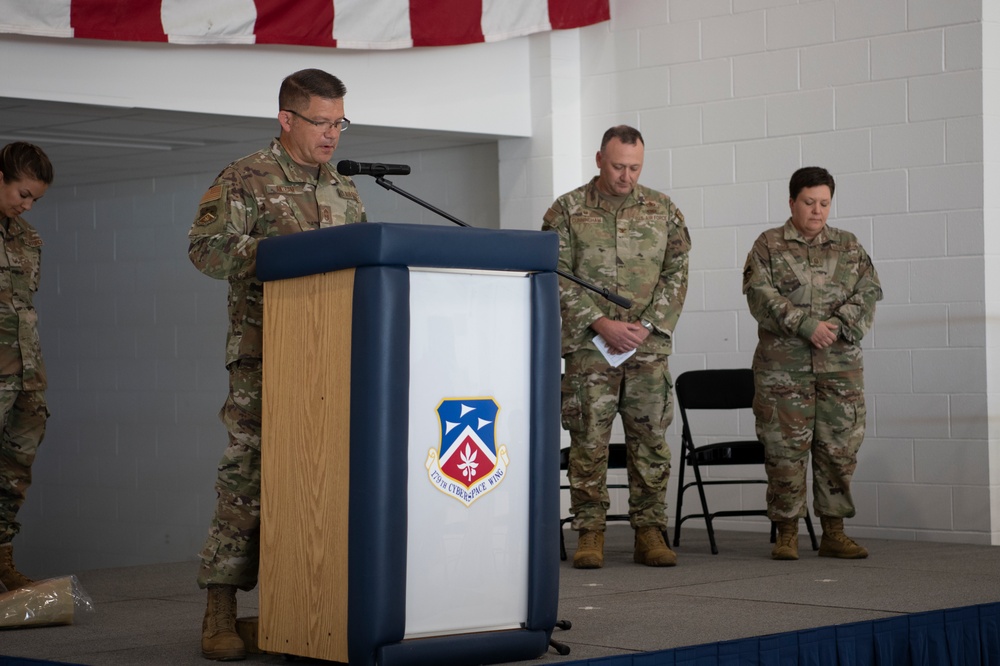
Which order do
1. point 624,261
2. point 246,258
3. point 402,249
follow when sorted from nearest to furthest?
point 402,249 < point 246,258 < point 624,261

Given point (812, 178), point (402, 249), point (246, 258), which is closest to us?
point (402, 249)

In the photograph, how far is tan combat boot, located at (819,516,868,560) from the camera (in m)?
4.98

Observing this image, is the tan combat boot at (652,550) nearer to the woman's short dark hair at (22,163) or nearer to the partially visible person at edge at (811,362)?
the partially visible person at edge at (811,362)

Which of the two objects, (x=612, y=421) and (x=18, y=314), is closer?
(x=18, y=314)

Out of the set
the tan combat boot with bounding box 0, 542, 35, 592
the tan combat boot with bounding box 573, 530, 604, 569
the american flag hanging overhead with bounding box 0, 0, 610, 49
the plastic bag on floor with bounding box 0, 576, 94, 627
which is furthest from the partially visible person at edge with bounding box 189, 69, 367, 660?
the american flag hanging overhead with bounding box 0, 0, 610, 49

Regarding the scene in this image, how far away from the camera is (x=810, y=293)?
16.4ft

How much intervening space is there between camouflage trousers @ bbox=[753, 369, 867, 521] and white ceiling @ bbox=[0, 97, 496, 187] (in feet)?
7.32

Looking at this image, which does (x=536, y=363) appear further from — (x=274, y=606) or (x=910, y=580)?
(x=910, y=580)

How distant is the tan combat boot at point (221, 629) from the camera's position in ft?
9.57

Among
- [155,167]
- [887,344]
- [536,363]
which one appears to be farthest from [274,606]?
[155,167]

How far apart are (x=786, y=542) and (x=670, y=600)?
1.28 m

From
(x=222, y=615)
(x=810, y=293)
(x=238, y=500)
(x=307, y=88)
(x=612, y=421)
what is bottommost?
(x=222, y=615)

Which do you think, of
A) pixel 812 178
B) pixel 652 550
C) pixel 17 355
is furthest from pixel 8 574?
pixel 812 178

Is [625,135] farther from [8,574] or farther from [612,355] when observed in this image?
[8,574]
